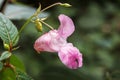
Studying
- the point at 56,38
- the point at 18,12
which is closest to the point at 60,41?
the point at 56,38

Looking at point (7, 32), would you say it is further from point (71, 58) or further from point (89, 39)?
point (89, 39)

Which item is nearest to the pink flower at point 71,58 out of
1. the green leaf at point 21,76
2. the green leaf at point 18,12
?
the green leaf at point 21,76

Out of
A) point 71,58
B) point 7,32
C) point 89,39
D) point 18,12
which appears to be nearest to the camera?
point 71,58

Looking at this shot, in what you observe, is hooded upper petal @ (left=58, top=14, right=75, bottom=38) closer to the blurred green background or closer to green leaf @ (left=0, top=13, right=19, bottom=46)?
green leaf @ (left=0, top=13, right=19, bottom=46)

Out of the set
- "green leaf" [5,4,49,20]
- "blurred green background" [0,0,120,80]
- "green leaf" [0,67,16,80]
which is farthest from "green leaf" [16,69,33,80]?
"blurred green background" [0,0,120,80]

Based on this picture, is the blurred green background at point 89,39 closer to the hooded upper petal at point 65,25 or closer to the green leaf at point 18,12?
the green leaf at point 18,12

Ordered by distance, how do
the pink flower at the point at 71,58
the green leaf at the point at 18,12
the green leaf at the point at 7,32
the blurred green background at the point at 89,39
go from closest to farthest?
the pink flower at the point at 71,58, the green leaf at the point at 7,32, the green leaf at the point at 18,12, the blurred green background at the point at 89,39
